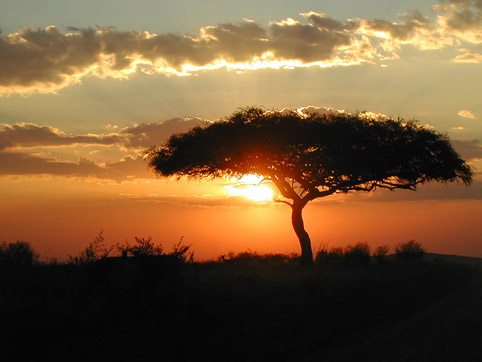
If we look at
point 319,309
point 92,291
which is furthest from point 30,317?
point 319,309

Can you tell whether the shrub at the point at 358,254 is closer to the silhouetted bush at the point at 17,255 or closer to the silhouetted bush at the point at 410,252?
the silhouetted bush at the point at 410,252

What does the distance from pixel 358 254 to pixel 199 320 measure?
770 inches

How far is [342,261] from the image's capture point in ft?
101

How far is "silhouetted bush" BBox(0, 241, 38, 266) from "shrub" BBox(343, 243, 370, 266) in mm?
18112

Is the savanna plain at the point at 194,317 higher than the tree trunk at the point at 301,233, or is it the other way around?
the tree trunk at the point at 301,233

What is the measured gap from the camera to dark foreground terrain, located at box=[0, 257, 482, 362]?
12.3m

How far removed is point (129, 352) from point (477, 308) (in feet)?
37.3

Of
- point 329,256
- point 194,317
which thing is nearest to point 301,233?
point 329,256

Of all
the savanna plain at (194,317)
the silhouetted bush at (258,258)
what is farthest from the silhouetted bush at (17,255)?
the silhouetted bush at (258,258)

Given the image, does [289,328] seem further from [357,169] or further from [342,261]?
[357,169]

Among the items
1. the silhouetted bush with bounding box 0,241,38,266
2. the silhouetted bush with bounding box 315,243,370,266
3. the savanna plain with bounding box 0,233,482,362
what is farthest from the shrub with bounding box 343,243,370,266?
the silhouetted bush with bounding box 0,241,38,266

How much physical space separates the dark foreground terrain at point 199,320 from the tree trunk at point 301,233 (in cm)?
1447

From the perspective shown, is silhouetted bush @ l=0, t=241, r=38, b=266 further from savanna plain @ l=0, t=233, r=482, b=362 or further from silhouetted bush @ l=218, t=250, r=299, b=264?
silhouetted bush @ l=218, t=250, r=299, b=264

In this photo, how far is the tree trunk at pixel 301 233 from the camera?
3368 cm
